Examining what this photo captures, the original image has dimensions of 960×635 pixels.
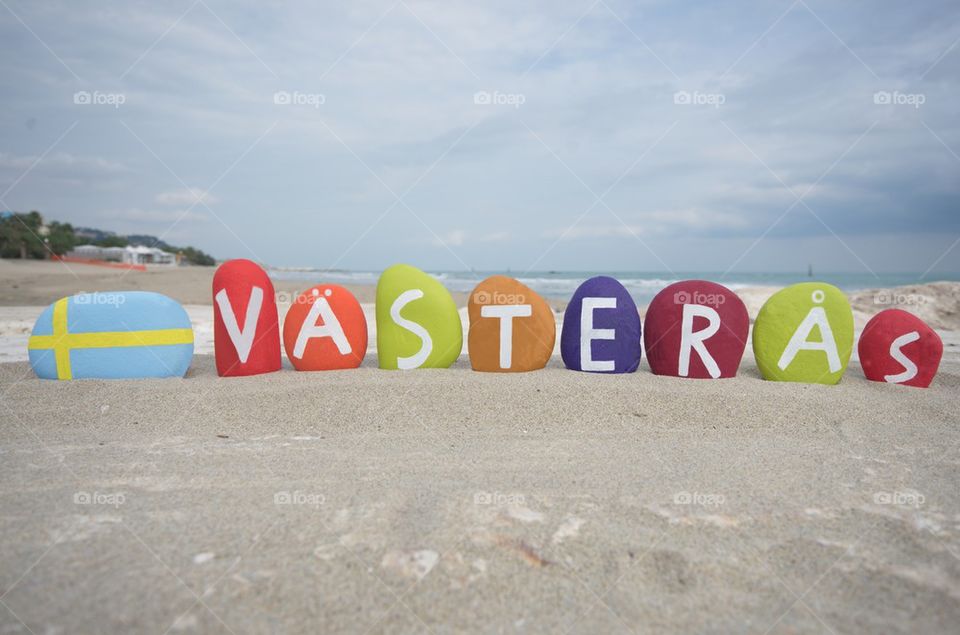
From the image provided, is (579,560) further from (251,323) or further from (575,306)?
(251,323)

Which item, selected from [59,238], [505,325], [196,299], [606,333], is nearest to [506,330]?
[505,325]

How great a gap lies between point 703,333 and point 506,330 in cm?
184

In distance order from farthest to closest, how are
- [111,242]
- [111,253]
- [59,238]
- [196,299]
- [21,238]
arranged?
[111,242]
[111,253]
[59,238]
[21,238]
[196,299]

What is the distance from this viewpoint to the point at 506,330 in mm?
5691

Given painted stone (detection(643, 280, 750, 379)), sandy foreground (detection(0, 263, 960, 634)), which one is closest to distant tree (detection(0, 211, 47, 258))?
sandy foreground (detection(0, 263, 960, 634))

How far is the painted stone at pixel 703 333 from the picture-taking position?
5551 mm

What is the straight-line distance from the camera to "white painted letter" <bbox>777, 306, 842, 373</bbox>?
5.55 m

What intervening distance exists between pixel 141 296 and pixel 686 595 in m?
5.44

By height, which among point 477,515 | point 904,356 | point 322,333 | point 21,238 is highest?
point 21,238

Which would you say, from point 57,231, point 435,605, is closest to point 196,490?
point 435,605

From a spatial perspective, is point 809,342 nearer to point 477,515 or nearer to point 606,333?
point 606,333

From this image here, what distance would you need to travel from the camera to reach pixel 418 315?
18.9 ft

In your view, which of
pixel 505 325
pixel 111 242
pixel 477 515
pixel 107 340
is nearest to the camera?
pixel 477 515

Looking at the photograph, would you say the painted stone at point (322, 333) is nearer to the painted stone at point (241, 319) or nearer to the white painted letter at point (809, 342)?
the painted stone at point (241, 319)
